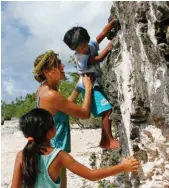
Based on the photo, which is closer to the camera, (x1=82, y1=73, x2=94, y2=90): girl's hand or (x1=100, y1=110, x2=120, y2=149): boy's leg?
(x1=82, y1=73, x2=94, y2=90): girl's hand

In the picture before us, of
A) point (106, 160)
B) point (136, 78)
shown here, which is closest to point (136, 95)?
point (136, 78)

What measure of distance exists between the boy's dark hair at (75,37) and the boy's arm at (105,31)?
0.14m

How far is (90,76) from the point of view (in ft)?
12.0

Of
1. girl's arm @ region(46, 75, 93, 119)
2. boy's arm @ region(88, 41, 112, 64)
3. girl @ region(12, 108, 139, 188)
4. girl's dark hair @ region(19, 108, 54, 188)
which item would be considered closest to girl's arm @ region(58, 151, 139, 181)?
girl @ region(12, 108, 139, 188)

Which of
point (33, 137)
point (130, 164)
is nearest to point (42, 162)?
point (33, 137)

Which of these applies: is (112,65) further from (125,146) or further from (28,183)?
(28,183)

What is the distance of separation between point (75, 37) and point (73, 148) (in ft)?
18.3

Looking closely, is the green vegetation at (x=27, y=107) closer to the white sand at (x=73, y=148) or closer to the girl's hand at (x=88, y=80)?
the white sand at (x=73, y=148)

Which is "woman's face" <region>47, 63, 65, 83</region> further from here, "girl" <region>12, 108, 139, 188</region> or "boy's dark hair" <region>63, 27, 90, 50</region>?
"girl" <region>12, 108, 139, 188</region>

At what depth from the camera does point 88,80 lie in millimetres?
3605

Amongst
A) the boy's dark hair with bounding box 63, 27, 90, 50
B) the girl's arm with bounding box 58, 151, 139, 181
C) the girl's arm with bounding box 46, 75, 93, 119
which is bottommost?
the girl's arm with bounding box 58, 151, 139, 181

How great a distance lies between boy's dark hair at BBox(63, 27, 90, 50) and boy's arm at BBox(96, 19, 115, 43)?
0.14m

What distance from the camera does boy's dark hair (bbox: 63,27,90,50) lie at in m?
3.52

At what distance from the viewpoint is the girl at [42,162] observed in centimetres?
278
